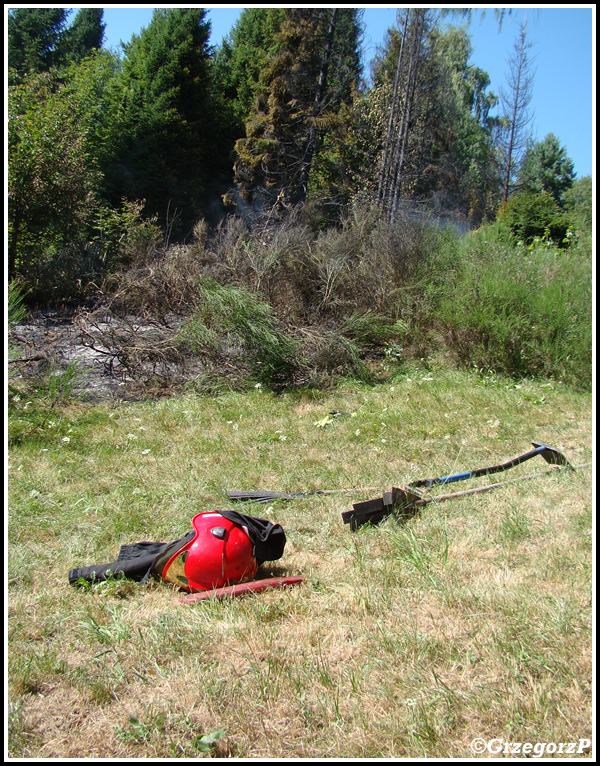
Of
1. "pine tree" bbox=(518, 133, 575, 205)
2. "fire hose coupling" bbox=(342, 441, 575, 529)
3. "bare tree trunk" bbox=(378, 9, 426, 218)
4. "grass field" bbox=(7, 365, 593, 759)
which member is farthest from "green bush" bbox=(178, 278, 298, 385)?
"pine tree" bbox=(518, 133, 575, 205)

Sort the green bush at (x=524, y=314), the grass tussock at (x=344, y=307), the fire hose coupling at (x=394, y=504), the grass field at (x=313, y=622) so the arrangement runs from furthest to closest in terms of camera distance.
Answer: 1. the grass tussock at (x=344, y=307)
2. the green bush at (x=524, y=314)
3. the fire hose coupling at (x=394, y=504)
4. the grass field at (x=313, y=622)

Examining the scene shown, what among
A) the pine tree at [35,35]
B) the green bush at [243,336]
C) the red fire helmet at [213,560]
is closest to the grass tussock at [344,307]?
the green bush at [243,336]

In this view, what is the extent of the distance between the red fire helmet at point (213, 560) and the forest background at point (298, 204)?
580cm

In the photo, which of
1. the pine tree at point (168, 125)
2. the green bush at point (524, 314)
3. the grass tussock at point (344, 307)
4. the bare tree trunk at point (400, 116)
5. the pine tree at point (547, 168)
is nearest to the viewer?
the green bush at point (524, 314)

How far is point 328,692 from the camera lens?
215 cm

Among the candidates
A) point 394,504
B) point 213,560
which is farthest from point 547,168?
point 213,560

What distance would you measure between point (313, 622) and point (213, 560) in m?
0.66

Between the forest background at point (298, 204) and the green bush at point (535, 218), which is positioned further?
the green bush at point (535, 218)

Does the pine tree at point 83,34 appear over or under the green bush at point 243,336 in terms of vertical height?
over

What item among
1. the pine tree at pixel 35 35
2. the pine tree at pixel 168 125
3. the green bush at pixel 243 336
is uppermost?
the pine tree at pixel 35 35

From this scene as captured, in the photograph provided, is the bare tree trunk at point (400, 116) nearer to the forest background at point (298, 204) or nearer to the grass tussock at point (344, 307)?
the forest background at point (298, 204)

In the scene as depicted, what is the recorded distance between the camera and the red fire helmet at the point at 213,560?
2.99 metres

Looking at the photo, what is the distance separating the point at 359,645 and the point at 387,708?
400 mm

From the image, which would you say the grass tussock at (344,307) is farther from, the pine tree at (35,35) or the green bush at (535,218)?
the pine tree at (35,35)
